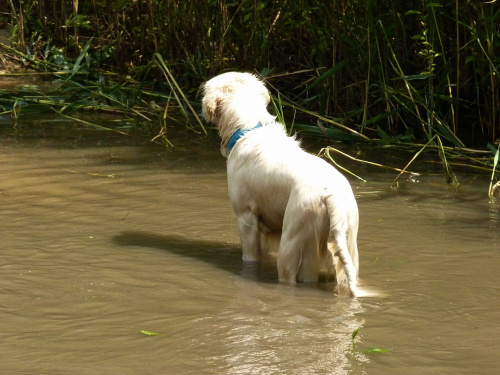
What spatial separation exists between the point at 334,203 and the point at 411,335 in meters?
0.83

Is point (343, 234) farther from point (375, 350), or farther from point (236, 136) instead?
point (236, 136)

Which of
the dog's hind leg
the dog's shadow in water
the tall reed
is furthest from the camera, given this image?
the tall reed

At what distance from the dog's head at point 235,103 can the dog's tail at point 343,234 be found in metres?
1.04

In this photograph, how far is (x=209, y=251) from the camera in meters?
5.28

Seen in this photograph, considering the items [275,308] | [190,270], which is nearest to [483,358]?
[275,308]

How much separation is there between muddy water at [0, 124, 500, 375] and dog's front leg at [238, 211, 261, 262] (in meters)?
0.12

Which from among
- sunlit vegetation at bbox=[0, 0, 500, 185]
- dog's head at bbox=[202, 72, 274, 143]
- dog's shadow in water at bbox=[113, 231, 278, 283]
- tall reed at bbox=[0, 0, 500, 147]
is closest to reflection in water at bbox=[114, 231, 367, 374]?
dog's shadow in water at bbox=[113, 231, 278, 283]

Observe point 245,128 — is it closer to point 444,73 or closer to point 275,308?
point 275,308

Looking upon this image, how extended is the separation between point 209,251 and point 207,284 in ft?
2.25

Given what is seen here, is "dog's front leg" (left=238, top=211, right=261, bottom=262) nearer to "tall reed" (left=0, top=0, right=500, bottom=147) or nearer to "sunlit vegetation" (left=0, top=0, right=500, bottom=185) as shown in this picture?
"sunlit vegetation" (left=0, top=0, right=500, bottom=185)

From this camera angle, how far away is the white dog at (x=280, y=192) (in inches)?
172

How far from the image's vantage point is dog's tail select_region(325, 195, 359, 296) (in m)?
4.28

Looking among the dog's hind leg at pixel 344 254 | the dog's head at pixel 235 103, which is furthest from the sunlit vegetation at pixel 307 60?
the dog's hind leg at pixel 344 254

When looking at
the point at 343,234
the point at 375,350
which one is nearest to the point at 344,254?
the point at 343,234
